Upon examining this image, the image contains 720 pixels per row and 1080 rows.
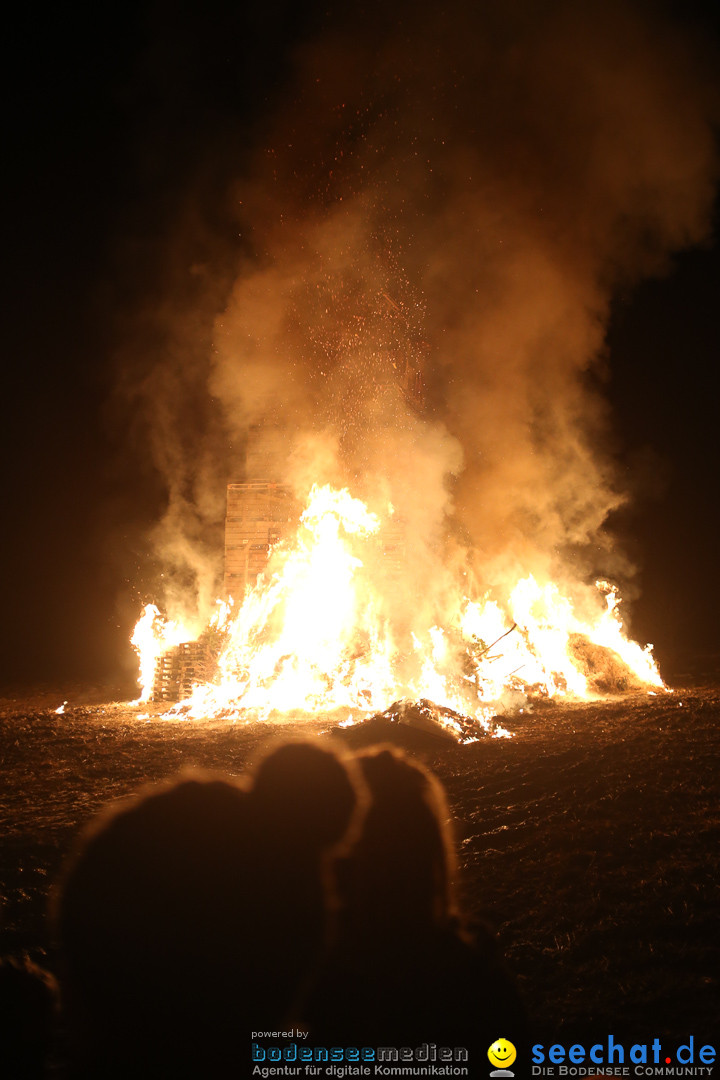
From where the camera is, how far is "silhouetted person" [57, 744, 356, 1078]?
2.83 m

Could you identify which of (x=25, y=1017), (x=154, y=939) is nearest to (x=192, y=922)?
(x=154, y=939)

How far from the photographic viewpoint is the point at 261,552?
37.3ft

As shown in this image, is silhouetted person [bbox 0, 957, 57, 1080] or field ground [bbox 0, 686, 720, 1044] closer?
silhouetted person [bbox 0, 957, 57, 1080]

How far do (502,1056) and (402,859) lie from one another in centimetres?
153

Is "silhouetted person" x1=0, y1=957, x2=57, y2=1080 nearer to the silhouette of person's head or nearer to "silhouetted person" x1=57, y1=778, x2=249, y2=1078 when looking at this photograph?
"silhouetted person" x1=57, y1=778, x2=249, y2=1078

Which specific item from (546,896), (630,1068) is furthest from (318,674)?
(630,1068)

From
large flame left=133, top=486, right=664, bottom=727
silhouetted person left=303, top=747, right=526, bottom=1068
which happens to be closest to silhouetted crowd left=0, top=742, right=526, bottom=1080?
silhouetted person left=303, top=747, right=526, bottom=1068

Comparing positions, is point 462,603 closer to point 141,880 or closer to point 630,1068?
point 141,880

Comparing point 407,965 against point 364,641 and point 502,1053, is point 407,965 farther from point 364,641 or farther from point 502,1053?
point 364,641

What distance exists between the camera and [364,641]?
1001 centimetres

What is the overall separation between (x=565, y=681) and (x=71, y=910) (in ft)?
26.7

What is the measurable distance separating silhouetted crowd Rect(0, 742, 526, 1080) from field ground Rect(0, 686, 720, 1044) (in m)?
0.22

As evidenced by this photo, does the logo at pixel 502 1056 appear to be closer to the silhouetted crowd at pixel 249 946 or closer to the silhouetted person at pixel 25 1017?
the silhouetted crowd at pixel 249 946

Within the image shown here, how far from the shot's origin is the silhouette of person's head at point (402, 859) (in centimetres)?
356
